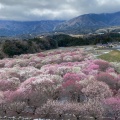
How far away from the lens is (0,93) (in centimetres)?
3041

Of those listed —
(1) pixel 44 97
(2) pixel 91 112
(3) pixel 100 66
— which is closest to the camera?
(2) pixel 91 112

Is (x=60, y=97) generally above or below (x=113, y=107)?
below

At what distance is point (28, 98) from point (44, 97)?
72.7 inches

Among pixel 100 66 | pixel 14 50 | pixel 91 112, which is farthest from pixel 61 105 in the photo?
pixel 14 50

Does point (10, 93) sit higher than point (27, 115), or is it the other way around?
point (10, 93)

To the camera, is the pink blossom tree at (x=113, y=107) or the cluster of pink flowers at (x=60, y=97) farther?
Result: the cluster of pink flowers at (x=60, y=97)

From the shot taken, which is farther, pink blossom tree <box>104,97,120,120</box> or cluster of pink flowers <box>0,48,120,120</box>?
cluster of pink flowers <box>0,48,120,120</box>

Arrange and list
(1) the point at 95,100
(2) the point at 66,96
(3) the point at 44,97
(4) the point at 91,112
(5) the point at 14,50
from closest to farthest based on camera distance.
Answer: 1. (4) the point at 91,112
2. (1) the point at 95,100
3. (3) the point at 44,97
4. (2) the point at 66,96
5. (5) the point at 14,50

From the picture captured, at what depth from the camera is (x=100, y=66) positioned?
4684 centimetres

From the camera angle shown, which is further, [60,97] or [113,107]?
[60,97]

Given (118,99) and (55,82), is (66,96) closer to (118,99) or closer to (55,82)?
(55,82)

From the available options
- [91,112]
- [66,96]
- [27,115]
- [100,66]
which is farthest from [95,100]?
[100,66]

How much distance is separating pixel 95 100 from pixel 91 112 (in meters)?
2.27

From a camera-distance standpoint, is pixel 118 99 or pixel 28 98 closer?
pixel 118 99
